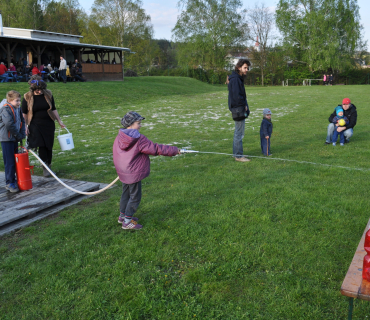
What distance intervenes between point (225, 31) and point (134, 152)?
51.8m

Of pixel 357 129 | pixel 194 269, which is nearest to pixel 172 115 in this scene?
pixel 357 129

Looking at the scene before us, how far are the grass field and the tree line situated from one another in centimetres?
4551

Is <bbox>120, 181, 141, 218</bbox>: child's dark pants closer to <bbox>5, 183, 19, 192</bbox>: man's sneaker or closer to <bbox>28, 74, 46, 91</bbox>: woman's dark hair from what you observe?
<bbox>5, 183, 19, 192</bbox>: man's sneaker

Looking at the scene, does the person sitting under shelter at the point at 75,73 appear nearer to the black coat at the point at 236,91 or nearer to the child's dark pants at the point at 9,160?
the black coat at the point at 236,91

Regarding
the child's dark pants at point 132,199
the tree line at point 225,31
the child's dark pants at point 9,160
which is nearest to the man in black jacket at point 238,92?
the child's dark pants at point 132,199

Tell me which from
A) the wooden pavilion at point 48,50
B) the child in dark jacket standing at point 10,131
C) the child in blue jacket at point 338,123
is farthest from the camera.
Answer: the wooden pavilion at point 48,50

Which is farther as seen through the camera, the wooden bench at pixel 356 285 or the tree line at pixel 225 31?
the tree line at pixel 225 31

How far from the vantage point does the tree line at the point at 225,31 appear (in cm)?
4769

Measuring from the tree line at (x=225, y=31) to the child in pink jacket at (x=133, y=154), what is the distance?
4807 centimetres

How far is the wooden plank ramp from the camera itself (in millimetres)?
4884

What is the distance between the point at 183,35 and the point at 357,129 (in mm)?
45289

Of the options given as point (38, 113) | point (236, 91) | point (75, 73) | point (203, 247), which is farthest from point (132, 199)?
point (75, 73)

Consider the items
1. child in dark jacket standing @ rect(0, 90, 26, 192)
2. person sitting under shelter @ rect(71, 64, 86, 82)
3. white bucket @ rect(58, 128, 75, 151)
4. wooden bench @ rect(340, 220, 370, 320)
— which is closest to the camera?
wooden bench @ rect(340, 220, 370, 320)

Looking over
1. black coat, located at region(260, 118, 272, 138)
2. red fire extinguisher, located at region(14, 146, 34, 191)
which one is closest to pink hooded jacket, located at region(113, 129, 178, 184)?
red fire extinguisher, located at region(14, 146, 34, 191)
